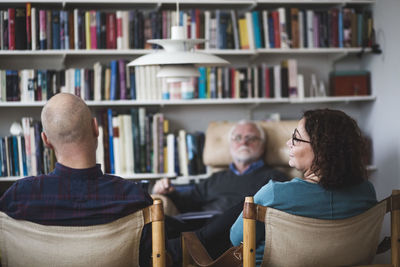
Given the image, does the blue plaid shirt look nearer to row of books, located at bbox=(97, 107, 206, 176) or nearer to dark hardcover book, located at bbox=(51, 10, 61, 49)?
row of books, located at bbox=(97, 107, 206, 176)

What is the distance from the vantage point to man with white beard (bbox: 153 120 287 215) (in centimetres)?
346

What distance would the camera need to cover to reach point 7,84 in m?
3.71

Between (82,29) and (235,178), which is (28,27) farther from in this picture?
(235,178)

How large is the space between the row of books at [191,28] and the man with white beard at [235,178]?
80 centimetres

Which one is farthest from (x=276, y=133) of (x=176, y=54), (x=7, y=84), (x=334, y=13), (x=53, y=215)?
(x=53, y=215)

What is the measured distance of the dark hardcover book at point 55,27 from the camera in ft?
12.3

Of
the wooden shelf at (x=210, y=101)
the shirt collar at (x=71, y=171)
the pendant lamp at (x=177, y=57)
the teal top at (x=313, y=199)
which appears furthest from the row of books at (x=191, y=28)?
the teal top at (x=313, y=199)

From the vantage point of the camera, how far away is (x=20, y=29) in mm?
3703

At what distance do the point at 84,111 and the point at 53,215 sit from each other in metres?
0.38

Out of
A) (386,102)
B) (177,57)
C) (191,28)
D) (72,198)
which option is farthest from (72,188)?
(386,102)

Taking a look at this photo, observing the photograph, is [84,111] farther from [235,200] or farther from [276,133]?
[276,133]

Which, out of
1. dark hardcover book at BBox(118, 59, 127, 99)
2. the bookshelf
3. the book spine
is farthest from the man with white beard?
the book spine

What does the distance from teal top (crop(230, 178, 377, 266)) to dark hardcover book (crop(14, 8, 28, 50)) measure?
8.18ft

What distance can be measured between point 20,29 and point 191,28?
1.21m
